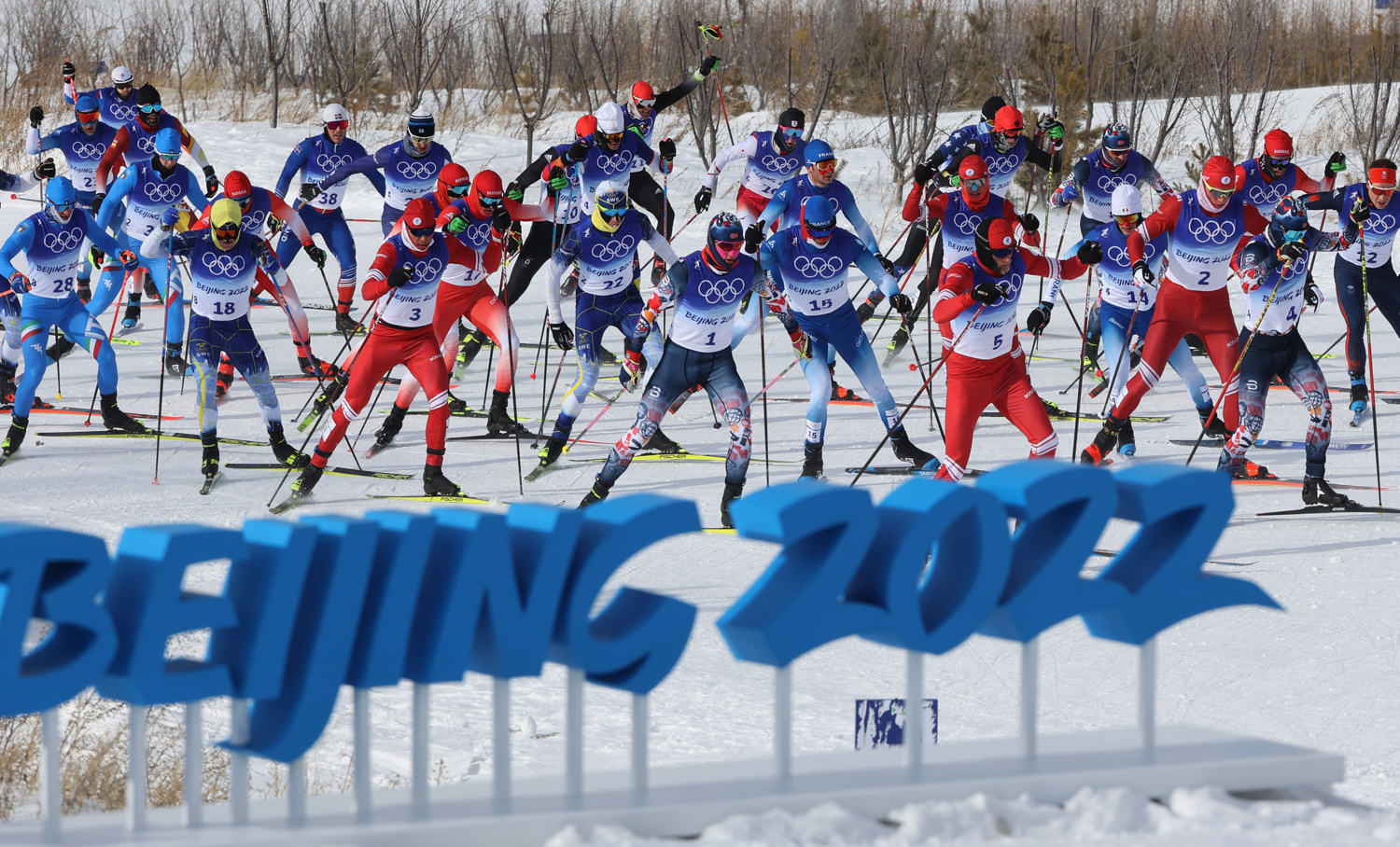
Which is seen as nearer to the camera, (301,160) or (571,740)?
(571,740)

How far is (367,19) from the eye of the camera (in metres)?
40.0

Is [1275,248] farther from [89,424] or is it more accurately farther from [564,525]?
[89,424]

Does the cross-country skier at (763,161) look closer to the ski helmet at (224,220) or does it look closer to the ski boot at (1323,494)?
the ski helmet at (224,220)

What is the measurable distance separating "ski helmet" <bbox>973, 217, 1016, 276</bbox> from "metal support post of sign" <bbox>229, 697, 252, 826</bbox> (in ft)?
19.4

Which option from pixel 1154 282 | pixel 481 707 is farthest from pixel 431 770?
pixel 1154 282

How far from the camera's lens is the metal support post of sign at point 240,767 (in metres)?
4.43

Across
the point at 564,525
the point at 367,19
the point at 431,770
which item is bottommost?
the point at 431,770

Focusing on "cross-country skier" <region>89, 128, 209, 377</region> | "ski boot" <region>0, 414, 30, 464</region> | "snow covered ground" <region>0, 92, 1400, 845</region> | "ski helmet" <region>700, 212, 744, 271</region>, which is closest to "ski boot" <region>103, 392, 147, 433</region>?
"snow covered ground" <region>0, 92, 1400, 845</region>

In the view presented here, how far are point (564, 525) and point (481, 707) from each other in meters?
2.79

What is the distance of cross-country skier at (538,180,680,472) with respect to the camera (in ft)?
37.5

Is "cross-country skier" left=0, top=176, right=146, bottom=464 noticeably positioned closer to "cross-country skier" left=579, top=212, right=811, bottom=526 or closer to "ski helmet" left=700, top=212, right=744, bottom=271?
"cross-country skier" left=579, top=212, right=811, bottom=526

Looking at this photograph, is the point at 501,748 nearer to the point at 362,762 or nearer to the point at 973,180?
the point at 362,762

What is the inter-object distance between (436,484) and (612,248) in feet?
7.55

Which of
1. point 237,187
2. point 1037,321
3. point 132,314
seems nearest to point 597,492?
point 1037,321
